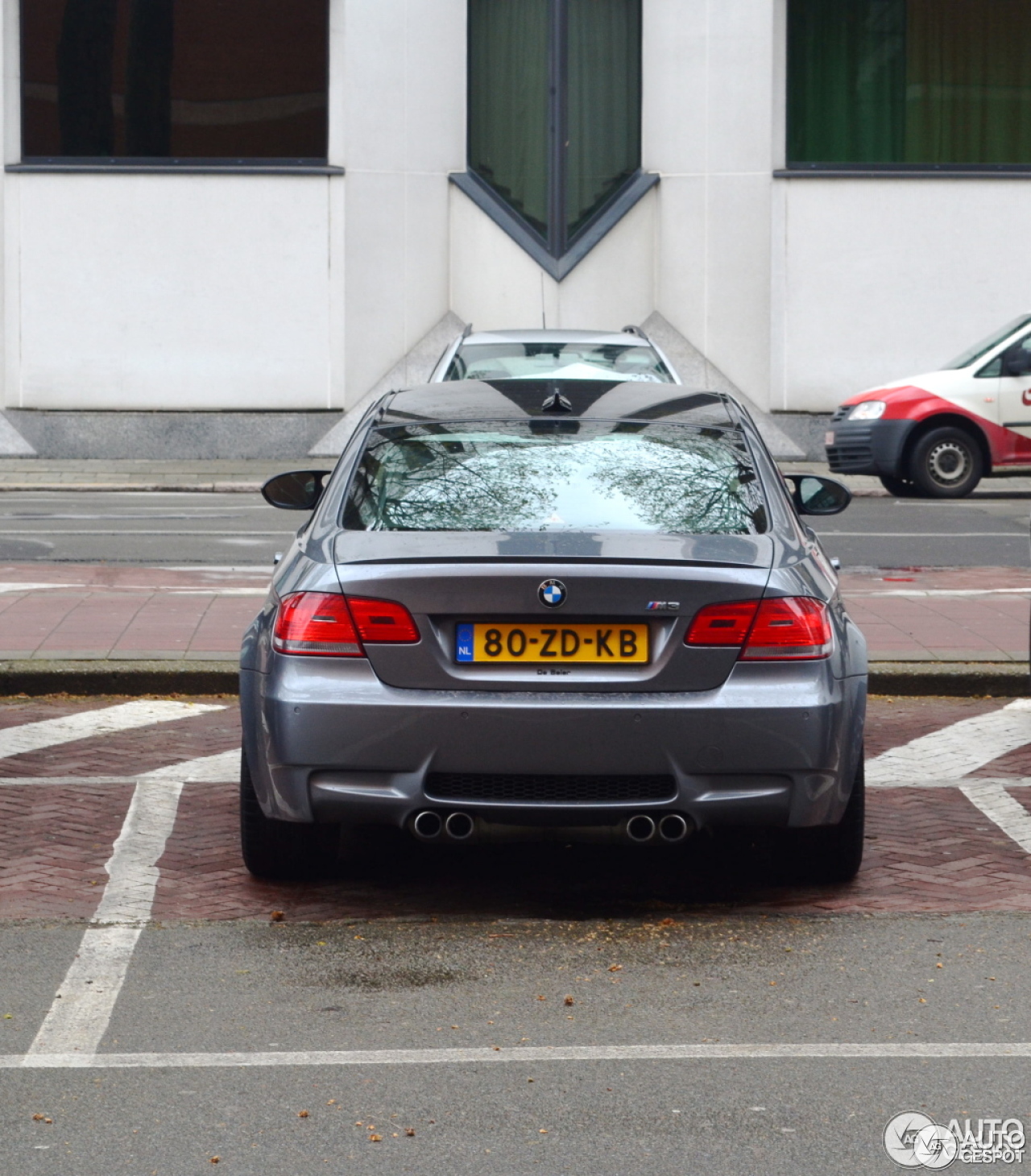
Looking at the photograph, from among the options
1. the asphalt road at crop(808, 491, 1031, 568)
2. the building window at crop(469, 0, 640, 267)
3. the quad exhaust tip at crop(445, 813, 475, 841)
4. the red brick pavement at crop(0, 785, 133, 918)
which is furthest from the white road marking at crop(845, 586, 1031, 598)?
the building window at crop(469, 0, 640, 267)

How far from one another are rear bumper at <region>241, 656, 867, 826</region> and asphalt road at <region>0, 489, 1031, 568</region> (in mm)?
8431

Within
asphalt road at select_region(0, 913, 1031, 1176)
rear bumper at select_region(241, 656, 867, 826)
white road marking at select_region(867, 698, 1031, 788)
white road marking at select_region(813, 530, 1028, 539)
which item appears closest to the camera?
asphalt road at select_region(0, 913, 1031, 1176)

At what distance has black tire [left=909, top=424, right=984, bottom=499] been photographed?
1973 cm

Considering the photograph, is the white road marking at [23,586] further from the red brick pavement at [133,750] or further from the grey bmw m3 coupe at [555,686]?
the grey bmw m3 coupe at [555,686]

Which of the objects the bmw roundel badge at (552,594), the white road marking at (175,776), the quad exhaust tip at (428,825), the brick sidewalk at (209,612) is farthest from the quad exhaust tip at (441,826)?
the brick sidewalk at (209,612)

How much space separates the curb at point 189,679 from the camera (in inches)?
345

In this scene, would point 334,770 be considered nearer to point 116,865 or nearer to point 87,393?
point 116,865

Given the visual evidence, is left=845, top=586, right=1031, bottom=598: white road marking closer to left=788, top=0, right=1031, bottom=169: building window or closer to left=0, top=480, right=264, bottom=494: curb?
left=0, top=480, right=264, bottom=494: curb

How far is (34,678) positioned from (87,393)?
18010mm

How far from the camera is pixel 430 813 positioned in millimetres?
5141

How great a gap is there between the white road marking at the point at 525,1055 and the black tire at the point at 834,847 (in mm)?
1308

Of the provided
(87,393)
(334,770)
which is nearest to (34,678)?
(334,770)

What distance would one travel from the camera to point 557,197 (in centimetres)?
2664

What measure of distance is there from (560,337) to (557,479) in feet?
32.2
